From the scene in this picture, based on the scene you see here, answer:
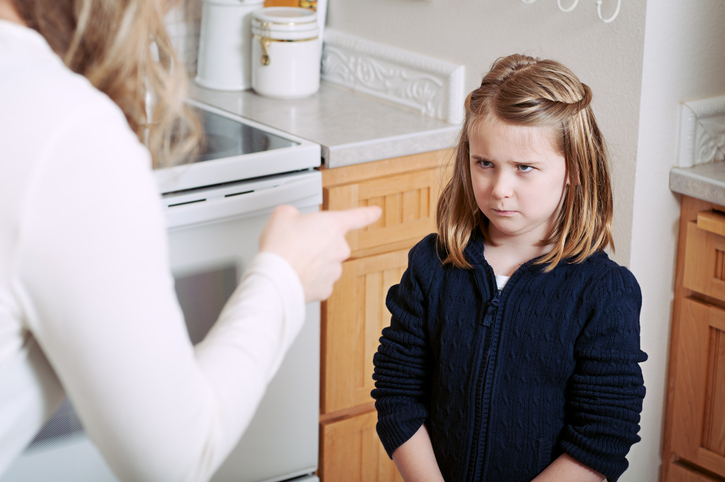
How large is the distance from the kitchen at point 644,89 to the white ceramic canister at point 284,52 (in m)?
0.45

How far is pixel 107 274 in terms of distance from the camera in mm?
527

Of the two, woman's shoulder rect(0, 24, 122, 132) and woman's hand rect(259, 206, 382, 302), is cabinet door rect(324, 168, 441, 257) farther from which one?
woman's shoulder rect(0, 24, 122, 132)

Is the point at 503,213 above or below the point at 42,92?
below

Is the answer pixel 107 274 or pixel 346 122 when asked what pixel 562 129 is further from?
pixel 346 122

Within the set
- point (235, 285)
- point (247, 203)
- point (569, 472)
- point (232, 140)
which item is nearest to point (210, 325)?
point (235, 285)

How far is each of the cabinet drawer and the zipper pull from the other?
0.58 meters

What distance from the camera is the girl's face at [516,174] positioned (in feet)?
3.24

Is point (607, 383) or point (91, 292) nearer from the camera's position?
point (91, 292)

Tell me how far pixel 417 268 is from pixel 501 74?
0.28m

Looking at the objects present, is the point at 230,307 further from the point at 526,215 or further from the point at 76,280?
the point at 526,215

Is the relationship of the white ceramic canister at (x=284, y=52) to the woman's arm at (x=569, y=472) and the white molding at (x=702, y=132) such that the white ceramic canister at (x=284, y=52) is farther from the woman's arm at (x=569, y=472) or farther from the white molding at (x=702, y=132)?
the woman's arm at (x=569, y=472)

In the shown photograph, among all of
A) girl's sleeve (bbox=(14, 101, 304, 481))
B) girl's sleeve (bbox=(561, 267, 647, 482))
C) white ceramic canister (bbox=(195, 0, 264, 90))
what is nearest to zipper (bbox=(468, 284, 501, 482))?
girl's sleeve (bbox=(561, 267, 647, 482))

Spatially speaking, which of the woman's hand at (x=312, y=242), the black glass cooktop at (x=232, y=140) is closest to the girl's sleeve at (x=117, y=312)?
the woman's hand at (x=312, y=242)

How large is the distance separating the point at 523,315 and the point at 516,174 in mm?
179
